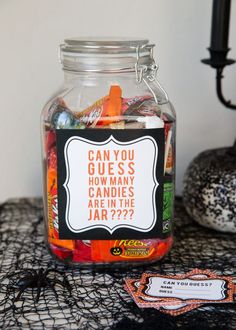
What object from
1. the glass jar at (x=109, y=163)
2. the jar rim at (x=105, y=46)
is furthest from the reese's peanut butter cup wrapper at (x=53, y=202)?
the jar rim at (x=105, y=46)

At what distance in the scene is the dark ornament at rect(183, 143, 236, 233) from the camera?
757 millimetres

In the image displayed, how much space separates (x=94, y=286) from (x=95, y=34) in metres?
0.42

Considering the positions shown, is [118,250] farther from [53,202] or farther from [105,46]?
[105,46]

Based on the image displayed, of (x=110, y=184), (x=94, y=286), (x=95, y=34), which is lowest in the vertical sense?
(x=94, y=286)

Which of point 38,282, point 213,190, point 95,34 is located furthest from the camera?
point 95,34

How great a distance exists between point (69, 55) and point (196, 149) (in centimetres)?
34

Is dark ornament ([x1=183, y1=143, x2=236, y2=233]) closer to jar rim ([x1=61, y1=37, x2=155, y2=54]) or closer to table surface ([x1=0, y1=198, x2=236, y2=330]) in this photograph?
table surface ([x1=0, y1=198, x2=236, y2=330])

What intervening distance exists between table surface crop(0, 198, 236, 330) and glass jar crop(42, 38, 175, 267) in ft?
0.10

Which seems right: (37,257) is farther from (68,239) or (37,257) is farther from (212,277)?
(212,277)

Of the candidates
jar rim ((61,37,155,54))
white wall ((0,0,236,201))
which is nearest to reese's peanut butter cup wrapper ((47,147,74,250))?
jar rim ((61,37,155,54))

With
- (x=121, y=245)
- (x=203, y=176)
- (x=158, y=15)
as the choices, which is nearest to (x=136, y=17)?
(x=158, y=15)

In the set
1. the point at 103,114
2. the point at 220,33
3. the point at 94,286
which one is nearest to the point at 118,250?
the point at 94,286

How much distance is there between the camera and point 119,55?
2.17 feet

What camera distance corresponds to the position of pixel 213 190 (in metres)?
0.76
